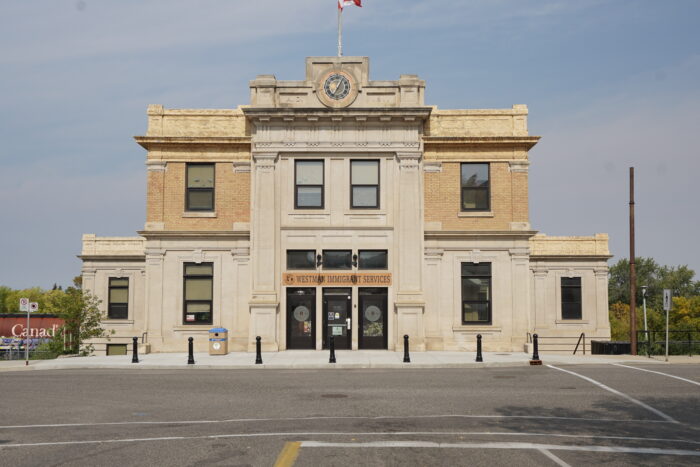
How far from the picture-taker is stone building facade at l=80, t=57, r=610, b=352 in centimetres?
3055

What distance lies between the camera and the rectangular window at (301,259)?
30797mm

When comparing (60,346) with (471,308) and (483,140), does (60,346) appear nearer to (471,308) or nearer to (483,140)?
(471,308)

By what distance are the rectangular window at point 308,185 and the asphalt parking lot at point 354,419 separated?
10.2 m

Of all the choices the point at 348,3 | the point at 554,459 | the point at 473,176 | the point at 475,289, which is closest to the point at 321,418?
the point at 554,459

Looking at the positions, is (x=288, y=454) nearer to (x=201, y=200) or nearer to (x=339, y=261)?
(x=339, y=261)

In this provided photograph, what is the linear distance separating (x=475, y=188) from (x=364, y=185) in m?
4.75

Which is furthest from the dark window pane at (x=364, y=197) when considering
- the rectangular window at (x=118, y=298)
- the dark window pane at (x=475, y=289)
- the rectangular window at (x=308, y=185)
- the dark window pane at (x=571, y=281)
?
the rectangular window at (x=118, y=298)

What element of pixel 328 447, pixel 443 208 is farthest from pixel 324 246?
pixel 328 447

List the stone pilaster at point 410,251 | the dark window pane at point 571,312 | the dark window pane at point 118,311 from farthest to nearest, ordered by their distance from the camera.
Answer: the dark window pane at point 571,312, the dark window pane at point 118,311, the stone pilaster at point 410,251

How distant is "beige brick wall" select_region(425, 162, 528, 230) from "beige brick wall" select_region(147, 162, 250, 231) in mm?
7798

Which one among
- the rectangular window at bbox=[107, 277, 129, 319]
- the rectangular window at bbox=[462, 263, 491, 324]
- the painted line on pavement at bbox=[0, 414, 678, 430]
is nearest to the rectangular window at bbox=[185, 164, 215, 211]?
the rectangular window at bbox=[107, 277, 129, 319]

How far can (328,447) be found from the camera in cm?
1098

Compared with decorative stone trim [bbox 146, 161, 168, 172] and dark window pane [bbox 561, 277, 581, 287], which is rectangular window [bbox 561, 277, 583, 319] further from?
decorative stone trim [bbox 146, 161, 168, 172]

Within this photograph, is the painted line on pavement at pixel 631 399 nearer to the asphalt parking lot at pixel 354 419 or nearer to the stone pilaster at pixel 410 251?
the asphalt parking lot at pixel 354 419
